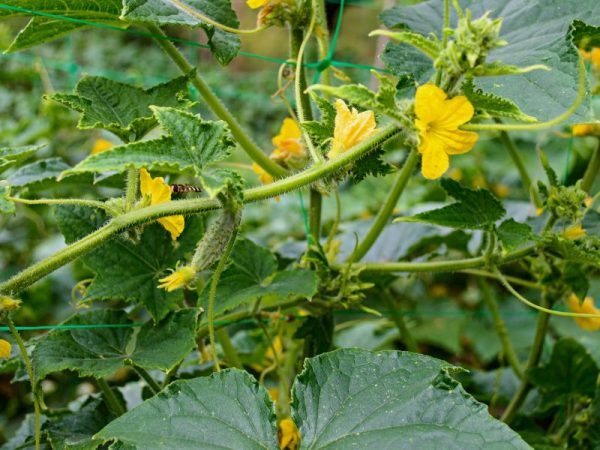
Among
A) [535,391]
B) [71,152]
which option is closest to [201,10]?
[535,391]

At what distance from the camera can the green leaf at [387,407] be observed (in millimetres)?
667

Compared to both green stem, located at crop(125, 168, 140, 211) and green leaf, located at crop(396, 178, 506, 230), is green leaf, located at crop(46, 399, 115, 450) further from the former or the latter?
green leaf, located at crop(396, 178, 506, 230)

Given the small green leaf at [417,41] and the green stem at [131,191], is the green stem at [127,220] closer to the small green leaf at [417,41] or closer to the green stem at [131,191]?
the green stem at [131,191]

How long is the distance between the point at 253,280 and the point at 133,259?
0.54 feet

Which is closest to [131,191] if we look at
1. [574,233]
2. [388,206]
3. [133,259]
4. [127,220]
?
[127,220]

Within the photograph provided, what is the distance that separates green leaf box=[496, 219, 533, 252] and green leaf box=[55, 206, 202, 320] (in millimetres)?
402

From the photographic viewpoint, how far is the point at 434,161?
721 mm

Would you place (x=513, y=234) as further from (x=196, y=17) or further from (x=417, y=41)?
(x=196, y=17)

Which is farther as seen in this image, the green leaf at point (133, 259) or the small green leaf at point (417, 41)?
the green leaf at point (133, 259)

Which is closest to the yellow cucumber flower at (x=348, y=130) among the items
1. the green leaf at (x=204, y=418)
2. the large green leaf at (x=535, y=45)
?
the large green leaf at (x=535, y=45)

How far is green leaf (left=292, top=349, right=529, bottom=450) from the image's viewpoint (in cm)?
67

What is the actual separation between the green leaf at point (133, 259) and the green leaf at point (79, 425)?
17 centimetres

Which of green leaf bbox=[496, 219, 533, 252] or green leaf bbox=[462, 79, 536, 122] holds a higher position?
green leaf bbox=[462, 79, 536, 122]

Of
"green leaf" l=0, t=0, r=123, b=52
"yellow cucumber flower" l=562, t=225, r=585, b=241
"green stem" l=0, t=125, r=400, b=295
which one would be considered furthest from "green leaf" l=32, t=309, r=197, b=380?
"yellow cucumber flower" l=562, t=225, r=585, b=241
